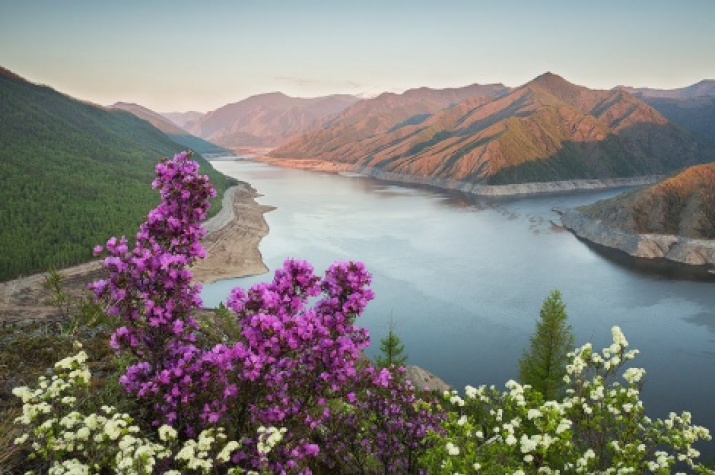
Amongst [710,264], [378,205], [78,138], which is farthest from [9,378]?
[78,138]

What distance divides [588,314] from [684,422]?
6123 cm

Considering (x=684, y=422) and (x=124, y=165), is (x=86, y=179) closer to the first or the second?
(x=124, y=165)

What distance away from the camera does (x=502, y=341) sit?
53.2 meters

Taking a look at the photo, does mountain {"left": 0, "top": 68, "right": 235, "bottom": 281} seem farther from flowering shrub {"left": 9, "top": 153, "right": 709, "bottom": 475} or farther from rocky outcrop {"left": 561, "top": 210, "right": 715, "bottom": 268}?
rocky outcrop {"left": 561, "top": 210, "right": 715, "bottom": 268}

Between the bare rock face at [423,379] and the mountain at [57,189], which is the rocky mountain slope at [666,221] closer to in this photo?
the bare rock face at [423,379]

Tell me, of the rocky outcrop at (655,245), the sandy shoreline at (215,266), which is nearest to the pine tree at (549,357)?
the sandy shoreline at (215,266)

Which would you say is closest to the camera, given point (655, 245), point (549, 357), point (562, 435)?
point (562, 435)

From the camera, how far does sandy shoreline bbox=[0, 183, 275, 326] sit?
52.7 m

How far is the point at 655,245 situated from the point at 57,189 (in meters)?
136

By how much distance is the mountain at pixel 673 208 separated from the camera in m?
97.6

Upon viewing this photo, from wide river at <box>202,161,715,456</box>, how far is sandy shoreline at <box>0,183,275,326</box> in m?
4.03

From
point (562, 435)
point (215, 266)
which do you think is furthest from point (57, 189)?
point (562, 435)

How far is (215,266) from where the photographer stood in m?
81.6

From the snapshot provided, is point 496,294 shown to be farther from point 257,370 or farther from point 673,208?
point 257,370
